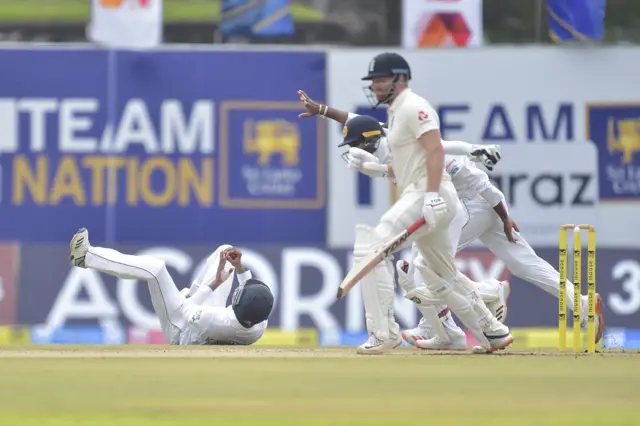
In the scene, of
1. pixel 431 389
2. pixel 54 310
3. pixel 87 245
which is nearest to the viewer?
pixel 431 389

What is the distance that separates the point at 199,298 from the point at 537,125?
6156mm

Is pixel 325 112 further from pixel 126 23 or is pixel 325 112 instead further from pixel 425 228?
pixel 126 23

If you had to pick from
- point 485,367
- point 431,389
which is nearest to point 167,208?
point 485,367

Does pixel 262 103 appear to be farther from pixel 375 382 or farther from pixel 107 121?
pixel 375 382

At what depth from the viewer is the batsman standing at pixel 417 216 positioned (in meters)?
9.34

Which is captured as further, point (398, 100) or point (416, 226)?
point (398, 100)

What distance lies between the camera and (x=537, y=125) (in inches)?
634

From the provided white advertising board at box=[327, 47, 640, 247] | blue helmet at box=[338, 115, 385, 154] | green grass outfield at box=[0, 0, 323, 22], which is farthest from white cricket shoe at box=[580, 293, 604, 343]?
green grass outfield at box=[0, 0, 323, 22]

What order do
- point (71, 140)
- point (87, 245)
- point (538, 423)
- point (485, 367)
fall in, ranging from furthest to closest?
point (71, 140)
point (87, 245)
point (485, 367)
point (538, 423)

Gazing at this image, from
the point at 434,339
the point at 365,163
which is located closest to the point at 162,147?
the point at 434,339

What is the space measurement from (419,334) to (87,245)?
2.28 m

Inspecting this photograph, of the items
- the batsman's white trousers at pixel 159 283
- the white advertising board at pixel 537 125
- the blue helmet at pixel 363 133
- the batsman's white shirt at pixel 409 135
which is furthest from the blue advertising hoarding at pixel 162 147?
the batsman's white shirt at pixel 409 135

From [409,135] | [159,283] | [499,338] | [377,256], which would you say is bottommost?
[499,338]

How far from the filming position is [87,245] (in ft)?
35.1
